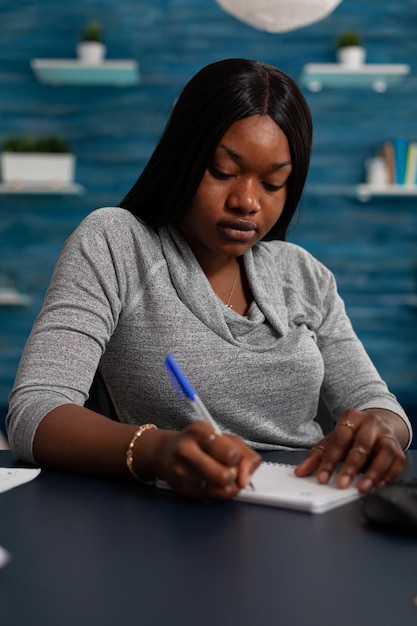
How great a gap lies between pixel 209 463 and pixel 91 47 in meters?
3.64

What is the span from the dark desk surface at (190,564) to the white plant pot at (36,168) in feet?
11.1

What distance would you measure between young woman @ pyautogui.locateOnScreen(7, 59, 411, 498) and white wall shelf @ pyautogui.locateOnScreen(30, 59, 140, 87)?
9.46 feet

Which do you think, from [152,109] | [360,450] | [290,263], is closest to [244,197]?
[290,263]

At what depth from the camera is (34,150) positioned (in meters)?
4.22

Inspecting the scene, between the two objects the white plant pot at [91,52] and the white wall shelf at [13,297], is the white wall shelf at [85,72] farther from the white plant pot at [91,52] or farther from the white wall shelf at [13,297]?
the white wall shelf at [13,297]

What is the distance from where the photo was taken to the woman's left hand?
3.22ft

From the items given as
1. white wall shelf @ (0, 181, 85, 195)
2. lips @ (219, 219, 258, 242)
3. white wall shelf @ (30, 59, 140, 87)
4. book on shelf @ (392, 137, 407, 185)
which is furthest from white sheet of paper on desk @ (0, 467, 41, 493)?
book on shelf @ (392, 137, 407, 185)

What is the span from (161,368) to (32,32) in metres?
3.49

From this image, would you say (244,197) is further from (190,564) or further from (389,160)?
(389,160)

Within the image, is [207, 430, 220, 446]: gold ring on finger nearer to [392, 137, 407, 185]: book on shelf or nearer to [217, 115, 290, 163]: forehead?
[217, 115, 290, 163]: forehead

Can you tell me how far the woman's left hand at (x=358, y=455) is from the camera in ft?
3.22

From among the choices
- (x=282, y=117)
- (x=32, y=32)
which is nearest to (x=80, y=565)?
(x=282, y=117)

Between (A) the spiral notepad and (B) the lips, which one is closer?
(A) the spiral notepad

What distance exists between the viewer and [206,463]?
0.87m
